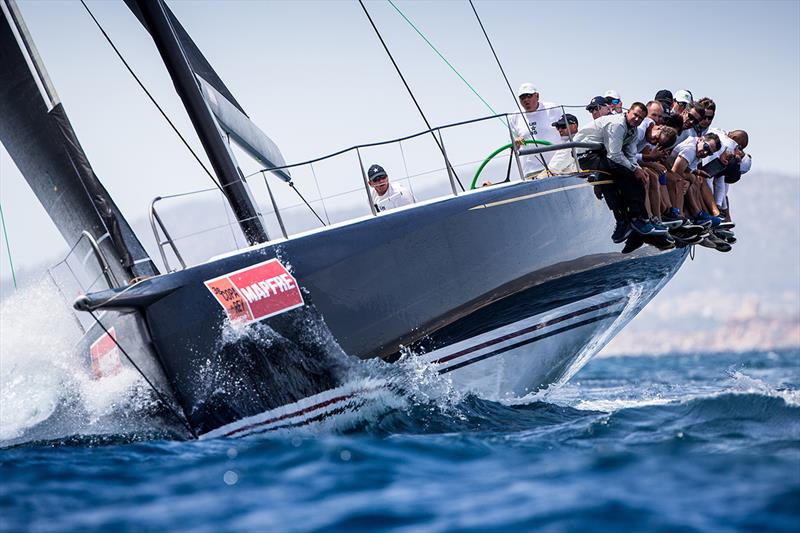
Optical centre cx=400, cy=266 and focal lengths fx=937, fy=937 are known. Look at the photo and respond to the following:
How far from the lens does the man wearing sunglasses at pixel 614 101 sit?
291 inches

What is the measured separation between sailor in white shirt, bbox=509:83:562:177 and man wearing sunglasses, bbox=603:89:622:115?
460 mm

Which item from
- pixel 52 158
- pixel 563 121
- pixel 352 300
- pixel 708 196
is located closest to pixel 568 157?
pixel 563 121

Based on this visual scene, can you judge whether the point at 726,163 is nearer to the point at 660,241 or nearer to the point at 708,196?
the point at 708,196

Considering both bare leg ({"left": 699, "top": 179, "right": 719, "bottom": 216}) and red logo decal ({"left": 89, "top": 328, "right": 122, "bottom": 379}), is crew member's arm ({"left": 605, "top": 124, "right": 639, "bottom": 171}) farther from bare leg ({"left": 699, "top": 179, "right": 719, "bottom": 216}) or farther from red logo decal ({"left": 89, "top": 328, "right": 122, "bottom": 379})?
red logo decal ({"left": 89, "top": 328, "right": 122, "bottom": 379})

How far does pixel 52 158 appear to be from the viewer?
635 centimetres

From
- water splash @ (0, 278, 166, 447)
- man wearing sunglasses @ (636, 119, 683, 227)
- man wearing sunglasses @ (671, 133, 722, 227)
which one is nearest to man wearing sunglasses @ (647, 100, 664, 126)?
man wearing sunglasses @ (636, 119, 683, 227)

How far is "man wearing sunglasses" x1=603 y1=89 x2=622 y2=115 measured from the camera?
24.3ft

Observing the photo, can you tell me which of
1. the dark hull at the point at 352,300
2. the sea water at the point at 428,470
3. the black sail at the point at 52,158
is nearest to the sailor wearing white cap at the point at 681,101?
the dark hull at the point at 352,300

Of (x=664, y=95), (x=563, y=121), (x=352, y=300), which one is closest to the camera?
(x=352, y=300)

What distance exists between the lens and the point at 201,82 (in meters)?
6.44

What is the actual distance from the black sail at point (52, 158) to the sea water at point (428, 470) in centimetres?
86

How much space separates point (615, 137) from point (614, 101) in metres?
1.09

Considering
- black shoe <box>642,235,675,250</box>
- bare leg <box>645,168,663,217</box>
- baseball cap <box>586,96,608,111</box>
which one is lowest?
black shoe <box>642,235,675,250</box>

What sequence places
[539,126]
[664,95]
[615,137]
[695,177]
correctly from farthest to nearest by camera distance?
[664,95], [695,177], [539,126], [615,137]
